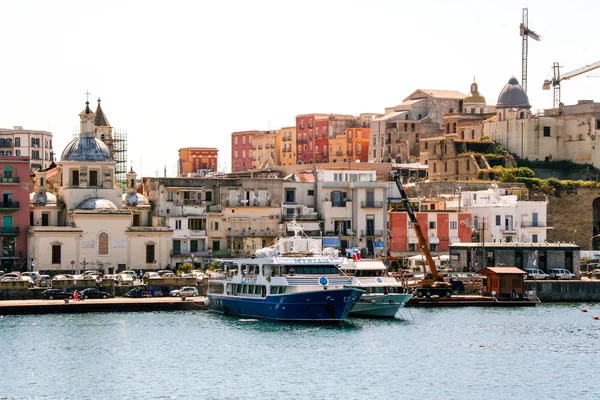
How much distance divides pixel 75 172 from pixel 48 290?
19.4 meters

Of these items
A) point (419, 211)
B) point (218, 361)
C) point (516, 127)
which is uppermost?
point (516, 127)

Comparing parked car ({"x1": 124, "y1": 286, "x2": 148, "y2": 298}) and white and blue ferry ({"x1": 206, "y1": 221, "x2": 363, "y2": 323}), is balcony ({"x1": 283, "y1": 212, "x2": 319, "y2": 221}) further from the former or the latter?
white and blue ferry ({"x1": 206, "y1": 221, "x2": 363, "y2": 323})

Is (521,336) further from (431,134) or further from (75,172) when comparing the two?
(431,134)

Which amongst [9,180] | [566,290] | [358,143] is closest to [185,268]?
[9,180]

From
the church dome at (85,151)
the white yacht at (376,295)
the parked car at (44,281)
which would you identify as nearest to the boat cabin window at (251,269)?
the white yacht at (376,295)

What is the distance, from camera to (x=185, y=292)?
95.9 metres

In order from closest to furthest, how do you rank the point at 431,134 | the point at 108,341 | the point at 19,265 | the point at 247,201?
the point at 108,341, the point at 19,265, the point at 247,201, the point at 431,134

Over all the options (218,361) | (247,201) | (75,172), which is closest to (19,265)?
(75,172)

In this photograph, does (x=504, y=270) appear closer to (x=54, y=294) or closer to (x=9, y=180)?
(x=54, y=294)

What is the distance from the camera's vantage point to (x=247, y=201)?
113 metres

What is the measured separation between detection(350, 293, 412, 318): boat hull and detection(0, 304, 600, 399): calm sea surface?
127cm

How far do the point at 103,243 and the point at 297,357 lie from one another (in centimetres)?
4057

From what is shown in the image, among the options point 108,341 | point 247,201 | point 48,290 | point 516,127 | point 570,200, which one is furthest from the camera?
point 516,127

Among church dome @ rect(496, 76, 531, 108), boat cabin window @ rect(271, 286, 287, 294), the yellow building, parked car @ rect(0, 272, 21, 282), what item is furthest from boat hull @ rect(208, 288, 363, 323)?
the yellow building
